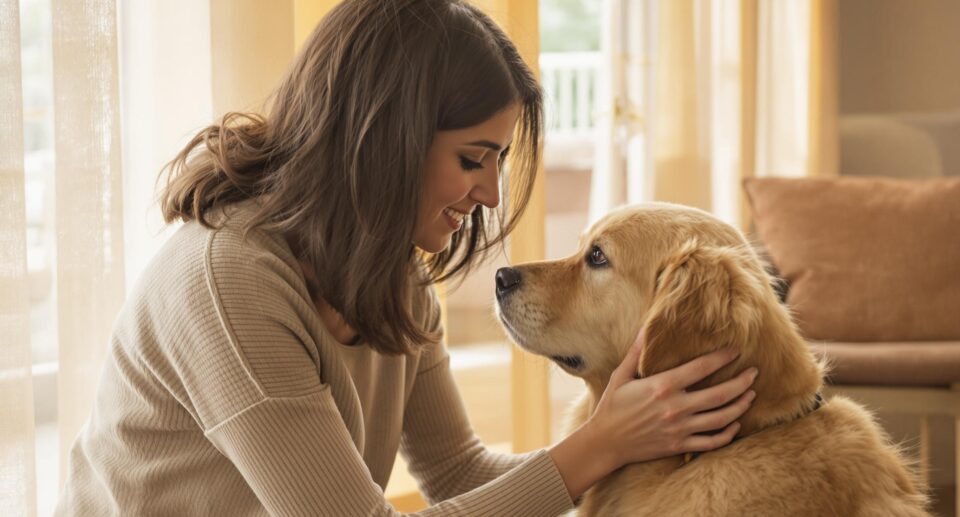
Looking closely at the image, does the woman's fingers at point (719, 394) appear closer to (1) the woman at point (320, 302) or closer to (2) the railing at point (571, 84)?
(1) the woman at point (320, 302)

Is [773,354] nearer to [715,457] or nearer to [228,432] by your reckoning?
[715,457]

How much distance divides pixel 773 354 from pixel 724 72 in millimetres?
2562

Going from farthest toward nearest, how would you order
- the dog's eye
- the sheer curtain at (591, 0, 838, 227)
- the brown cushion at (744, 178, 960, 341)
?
1. the sheer curtain at (591, 0, 838, 227)
2. the brown cushion at (744, 178, 960, 341)
3. the dog's eye

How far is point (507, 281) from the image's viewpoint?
1.47 metres

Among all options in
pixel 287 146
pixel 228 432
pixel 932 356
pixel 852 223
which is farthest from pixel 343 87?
pixel 852 223

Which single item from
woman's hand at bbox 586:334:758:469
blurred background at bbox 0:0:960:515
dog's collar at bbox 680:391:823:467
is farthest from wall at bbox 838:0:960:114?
woman's hand at bbox 586:334:758:469

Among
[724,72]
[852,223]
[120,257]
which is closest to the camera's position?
[120,257]

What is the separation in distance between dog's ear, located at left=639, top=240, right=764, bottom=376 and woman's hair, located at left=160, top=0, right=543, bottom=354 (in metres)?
0.32

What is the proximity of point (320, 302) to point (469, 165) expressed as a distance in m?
0.27

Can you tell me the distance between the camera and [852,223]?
294 centimetres

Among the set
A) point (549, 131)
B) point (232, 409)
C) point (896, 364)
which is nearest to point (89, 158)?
point (232, 409)

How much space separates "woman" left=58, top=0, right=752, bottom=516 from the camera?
1204 mm

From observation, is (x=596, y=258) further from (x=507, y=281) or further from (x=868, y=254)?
(x=868, y=254)

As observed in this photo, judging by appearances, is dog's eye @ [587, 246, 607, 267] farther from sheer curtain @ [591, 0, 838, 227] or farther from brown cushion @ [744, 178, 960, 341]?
sheer curtain @ [591, 0, 838, 227]
